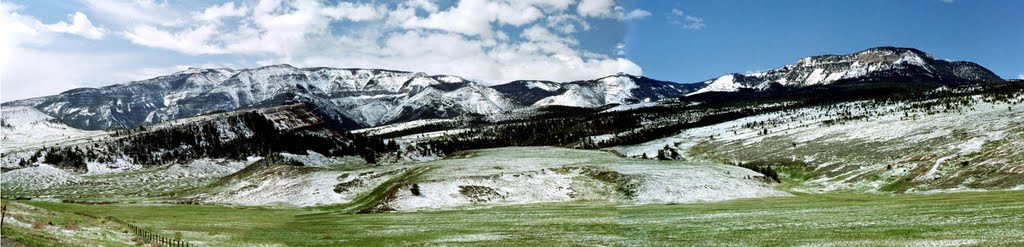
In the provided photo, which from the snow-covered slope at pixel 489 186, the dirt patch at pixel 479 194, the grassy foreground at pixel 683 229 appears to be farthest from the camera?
the dirt patch at pixel 479 194

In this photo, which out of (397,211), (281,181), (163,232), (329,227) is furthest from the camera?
(281,181)

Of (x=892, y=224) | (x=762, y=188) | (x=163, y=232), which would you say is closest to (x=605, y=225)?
(x=892, y=224)

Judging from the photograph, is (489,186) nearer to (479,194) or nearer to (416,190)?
(479,194)

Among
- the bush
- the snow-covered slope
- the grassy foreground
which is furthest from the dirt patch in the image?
the grassy foreground

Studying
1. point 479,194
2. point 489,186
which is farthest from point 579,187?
point 479,194

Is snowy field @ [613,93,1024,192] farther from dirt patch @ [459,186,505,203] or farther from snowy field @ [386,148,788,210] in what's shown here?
dirt patch @ [459,186,505,203]

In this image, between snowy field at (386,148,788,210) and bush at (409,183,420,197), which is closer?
snowy field at (386,148,788,210)

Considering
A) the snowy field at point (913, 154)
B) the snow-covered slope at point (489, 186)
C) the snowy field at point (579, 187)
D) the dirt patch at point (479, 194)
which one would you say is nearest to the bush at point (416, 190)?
the snow-covered slope at point (489, 186)

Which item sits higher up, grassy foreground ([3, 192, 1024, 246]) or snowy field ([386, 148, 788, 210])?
grassy foreground ([3, 192, 1024, 246])

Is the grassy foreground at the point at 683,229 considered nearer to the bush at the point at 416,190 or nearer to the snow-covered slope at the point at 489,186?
the bush at the point at 416,190

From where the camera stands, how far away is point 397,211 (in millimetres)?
94750

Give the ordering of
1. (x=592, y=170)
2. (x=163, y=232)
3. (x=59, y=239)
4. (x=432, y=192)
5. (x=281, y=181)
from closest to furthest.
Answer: (x=59, y=239), (x=163, y=232), (x=432, y=192), (x=592, y=170), (x=281, y=181)

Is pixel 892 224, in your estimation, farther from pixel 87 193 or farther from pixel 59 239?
pixel 87 193

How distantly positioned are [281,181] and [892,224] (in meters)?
132
